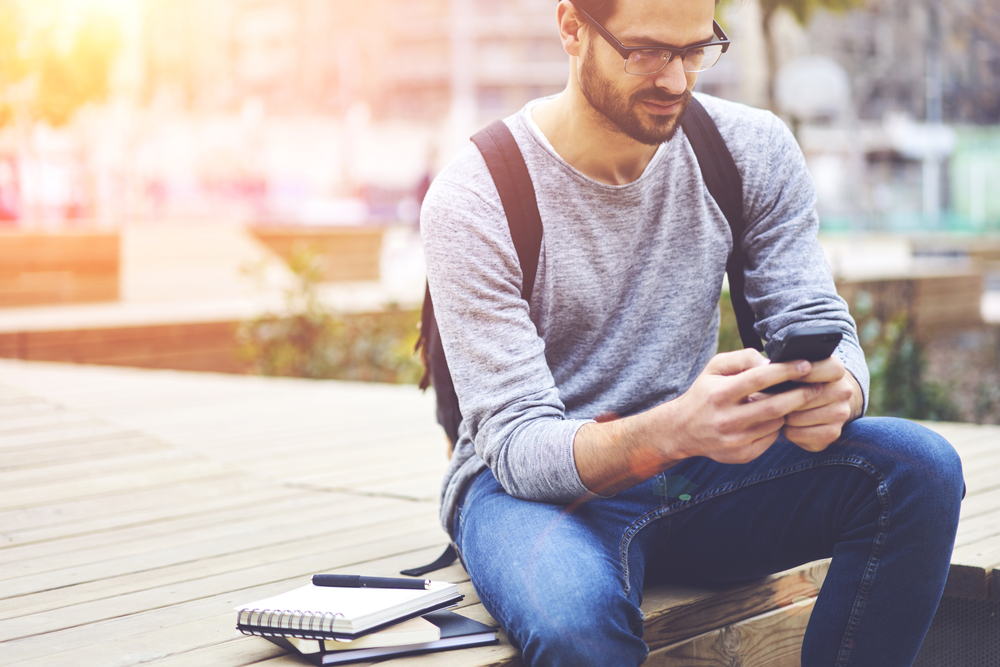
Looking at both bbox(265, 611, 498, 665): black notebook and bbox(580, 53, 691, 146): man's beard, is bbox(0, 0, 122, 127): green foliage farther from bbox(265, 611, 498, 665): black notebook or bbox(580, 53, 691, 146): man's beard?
bbox(265, 611, 498, 665): black notebook

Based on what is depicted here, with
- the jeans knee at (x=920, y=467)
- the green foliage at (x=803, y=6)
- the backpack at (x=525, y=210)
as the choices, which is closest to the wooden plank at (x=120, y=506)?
the backpack at (x=525, y=210)

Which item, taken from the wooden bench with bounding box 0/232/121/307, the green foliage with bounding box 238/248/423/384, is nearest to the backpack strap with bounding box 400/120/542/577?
the green foliage with bounding box 238/248/423/384

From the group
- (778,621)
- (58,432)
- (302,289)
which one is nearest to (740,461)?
(778,621)

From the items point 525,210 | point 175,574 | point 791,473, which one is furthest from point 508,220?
point 175,574

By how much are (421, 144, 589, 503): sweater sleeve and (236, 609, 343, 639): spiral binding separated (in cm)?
39

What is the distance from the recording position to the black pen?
71.7 inches

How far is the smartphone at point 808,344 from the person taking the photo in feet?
5.12

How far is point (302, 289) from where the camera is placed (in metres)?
6.75

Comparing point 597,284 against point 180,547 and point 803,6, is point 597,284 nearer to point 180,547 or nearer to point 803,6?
point 180,547

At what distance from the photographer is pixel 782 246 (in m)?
2.06

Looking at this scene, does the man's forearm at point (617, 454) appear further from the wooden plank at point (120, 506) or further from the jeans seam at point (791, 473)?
the wooden plank at point (120, 506)

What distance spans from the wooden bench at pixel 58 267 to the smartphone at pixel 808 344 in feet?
28.0

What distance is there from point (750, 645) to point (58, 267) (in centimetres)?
840

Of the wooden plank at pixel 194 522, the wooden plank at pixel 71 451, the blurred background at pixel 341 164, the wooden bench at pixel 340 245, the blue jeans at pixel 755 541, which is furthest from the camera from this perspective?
the wooden bench at pixel 340 245
